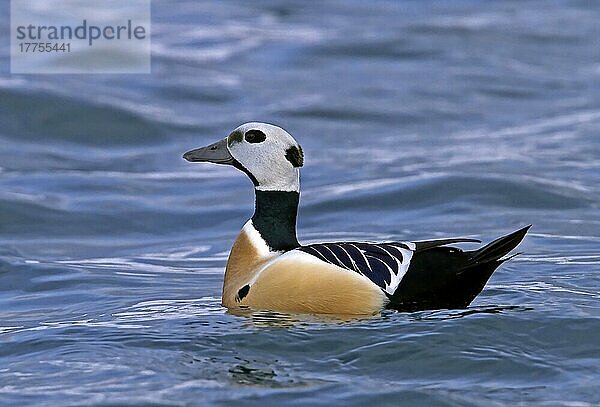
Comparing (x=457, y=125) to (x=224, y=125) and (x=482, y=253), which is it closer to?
(x=224, y=125)

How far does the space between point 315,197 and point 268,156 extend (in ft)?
17.7

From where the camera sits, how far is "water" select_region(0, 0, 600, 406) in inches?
292

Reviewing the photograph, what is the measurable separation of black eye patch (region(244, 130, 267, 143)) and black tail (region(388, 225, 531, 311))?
123 cm

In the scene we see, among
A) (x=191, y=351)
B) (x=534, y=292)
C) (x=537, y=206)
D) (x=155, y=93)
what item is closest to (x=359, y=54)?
(x=155, y=93)

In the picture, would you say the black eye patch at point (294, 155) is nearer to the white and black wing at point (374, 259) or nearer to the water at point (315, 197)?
the white and black wing at point (374, 259)

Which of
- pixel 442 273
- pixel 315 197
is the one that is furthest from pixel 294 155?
pixel 315 197

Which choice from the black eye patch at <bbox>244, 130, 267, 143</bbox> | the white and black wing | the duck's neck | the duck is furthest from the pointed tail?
the black eye patch at <bbox>244, 130, 267, 143</bbox>

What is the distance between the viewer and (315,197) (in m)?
13.7

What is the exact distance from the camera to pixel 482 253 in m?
7.74

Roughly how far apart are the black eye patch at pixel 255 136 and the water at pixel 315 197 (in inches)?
40.4

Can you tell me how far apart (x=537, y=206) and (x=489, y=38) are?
872cm

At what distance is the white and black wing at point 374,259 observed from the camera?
770 centimetres

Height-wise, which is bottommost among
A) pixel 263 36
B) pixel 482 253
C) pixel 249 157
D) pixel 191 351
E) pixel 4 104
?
pixel 191 351

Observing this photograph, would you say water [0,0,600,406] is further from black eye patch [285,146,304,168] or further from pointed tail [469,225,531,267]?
black eye patch [285,146,304,168]
